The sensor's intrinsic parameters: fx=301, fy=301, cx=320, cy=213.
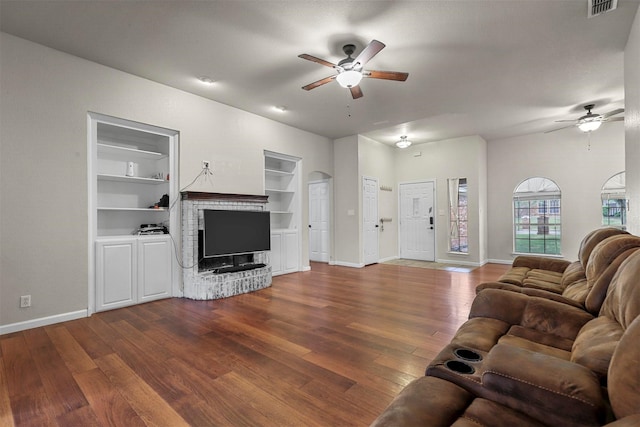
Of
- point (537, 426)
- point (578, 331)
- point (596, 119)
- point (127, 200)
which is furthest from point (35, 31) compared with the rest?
point (596, 119)

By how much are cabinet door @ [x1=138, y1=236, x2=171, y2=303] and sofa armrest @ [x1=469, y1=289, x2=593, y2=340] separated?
157 inches

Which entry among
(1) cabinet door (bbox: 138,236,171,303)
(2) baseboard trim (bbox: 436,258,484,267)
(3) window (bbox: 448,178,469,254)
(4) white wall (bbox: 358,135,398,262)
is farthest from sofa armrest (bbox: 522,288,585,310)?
(3) window (bbox: 448,178,469,254)

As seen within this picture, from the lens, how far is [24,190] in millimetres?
3191

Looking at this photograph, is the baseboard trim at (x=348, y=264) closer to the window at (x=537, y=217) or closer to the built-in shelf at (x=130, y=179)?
the window at (x=537, y=217)

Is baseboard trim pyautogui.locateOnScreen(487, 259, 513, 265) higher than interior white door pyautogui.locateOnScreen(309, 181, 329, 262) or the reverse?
the reverse

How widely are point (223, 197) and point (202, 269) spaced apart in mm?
1148

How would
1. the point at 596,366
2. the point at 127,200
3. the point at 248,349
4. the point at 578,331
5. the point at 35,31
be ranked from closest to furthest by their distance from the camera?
the point at 596,366 < the point at 578,331 < the point at 248,349 < the point at 35,31 < the point at 127,200

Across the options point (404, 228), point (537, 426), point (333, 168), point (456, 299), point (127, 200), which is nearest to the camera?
point (537, 426)

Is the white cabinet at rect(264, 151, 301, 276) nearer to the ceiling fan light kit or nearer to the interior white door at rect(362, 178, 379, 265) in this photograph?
the interior white door at rect(362, 178, 379, 265)

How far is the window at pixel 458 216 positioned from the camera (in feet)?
23.7

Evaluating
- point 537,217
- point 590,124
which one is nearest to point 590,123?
point 590,124

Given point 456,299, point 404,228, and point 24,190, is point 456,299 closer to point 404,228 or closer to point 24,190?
point 404,228

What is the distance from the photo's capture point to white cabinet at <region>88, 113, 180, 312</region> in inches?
147

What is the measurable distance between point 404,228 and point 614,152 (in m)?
4.51
